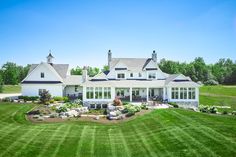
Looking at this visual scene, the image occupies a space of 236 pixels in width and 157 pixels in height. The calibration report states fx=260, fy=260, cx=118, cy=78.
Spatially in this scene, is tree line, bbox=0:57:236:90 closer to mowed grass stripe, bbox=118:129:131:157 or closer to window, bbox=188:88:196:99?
window, bbox=188:88:196:99

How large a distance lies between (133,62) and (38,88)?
733 inches

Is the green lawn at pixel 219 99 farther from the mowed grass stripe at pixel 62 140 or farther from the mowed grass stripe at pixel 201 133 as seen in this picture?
the mowed grass stripe at pixel 62 140

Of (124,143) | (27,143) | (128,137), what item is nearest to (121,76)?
→ (128,137)

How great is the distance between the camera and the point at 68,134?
23.1 meters

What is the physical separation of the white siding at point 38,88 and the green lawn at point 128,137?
15.9m

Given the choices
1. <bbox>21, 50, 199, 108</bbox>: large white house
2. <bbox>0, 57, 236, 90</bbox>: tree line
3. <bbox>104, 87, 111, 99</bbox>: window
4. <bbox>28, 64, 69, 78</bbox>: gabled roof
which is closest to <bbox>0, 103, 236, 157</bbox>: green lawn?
<bbox>104, 87, 111, 99</bbox>: window

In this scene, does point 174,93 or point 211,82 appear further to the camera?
point 211,82

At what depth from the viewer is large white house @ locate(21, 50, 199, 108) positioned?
40.1 meters

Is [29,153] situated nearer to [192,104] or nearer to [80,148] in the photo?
[80,148]

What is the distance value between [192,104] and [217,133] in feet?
67.8

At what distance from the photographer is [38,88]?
44375mm

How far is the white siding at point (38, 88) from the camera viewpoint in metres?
44.3

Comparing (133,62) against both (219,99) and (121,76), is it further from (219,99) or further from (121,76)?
(219,99)

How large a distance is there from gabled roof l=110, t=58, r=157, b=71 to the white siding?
35.0 feet
